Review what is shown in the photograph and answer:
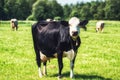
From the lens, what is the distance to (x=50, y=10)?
420 feet

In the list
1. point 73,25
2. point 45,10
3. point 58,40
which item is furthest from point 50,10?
point 73,25

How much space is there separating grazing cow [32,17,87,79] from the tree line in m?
101

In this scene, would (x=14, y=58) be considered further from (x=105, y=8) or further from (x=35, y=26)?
(x=105, y=8)

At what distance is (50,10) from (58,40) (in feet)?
381

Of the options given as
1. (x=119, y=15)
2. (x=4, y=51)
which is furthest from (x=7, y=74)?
(x=119, y=15)

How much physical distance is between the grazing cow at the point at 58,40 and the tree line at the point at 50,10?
10108 centimetres

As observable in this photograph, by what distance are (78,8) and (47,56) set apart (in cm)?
15488

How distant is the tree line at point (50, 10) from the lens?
12206 centimetres

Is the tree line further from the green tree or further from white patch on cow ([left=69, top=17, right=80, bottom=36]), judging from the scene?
white patch on cow ([left=69, top=17, right=80, bottom=36])

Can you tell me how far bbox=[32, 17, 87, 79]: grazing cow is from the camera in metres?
12.1

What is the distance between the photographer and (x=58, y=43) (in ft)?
41.0

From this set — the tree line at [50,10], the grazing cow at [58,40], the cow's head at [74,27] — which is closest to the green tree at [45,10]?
the tree line at [50,10]

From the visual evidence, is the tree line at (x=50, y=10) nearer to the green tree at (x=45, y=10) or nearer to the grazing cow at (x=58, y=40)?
the green tree at (x=45, y=10)

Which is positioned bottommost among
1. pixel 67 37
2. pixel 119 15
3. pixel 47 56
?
pixel 119 15
